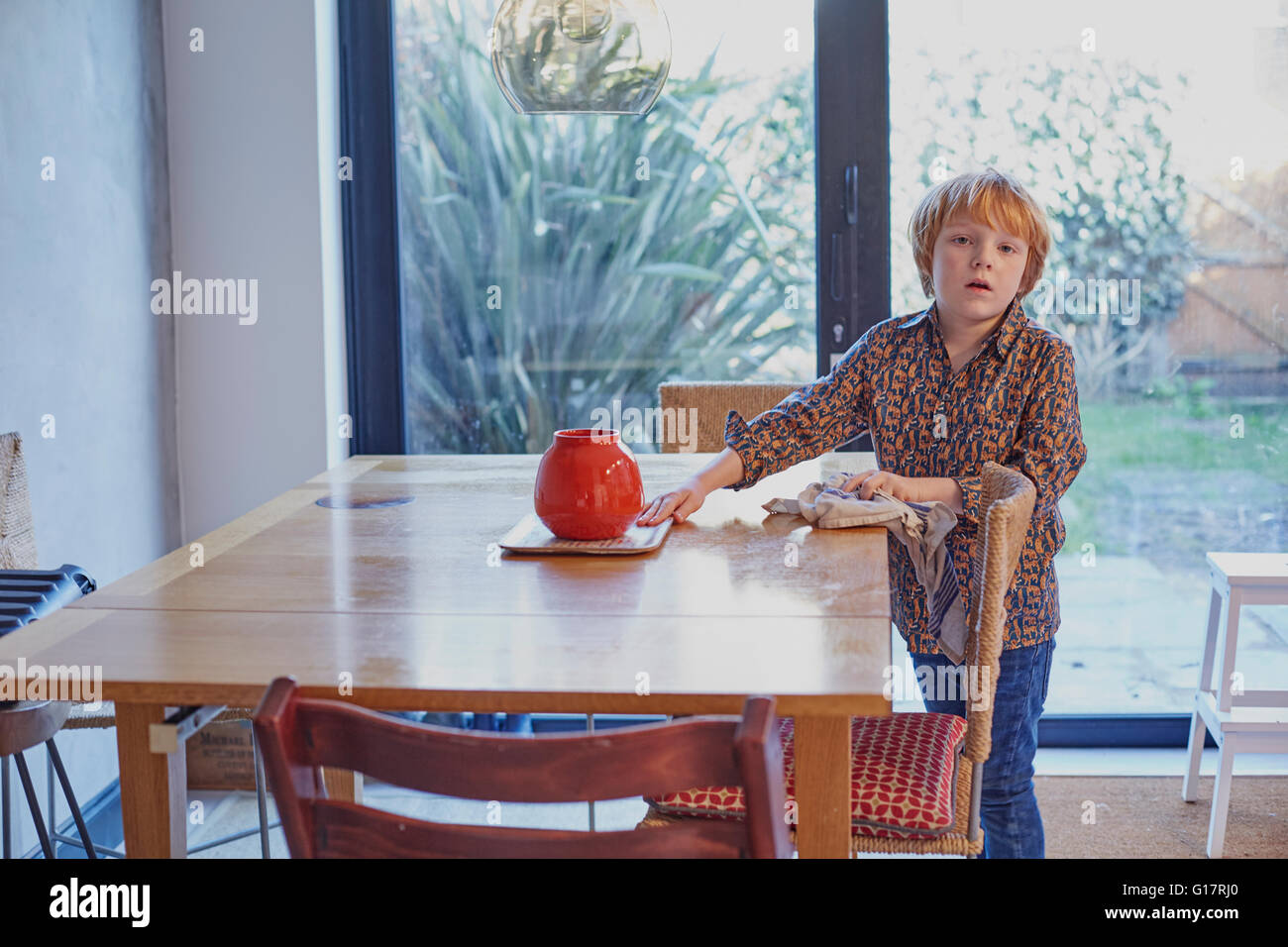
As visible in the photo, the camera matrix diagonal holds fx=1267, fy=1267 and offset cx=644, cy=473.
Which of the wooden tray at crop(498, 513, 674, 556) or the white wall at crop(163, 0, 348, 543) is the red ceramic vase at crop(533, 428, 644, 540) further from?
the white wall at crop(163, 0, 348, 543)

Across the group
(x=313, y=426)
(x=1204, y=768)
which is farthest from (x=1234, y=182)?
(x=313, y=426)

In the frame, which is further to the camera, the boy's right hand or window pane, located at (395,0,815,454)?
window pane, located at (395,0,815,454)

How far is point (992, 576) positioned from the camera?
146cm

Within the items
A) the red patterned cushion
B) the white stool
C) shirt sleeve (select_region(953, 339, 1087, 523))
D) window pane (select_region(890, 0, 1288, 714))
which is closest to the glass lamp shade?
shirt sleeve (select_region(953, 339, 1087, 523))

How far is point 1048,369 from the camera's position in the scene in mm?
1828

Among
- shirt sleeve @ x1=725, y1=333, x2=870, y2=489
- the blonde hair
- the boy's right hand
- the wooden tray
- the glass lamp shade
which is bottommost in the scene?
the wooden tray

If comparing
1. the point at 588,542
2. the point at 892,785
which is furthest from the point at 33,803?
the point at 892,785

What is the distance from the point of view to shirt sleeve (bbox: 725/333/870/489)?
193 cm

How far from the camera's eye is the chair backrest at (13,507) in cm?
207

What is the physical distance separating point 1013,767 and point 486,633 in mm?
922

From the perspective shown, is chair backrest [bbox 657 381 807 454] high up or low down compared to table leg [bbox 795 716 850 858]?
up

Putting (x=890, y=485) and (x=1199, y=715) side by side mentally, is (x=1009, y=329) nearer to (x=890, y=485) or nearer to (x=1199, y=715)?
(x=890, y=485)

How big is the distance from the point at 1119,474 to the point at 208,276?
2.22m

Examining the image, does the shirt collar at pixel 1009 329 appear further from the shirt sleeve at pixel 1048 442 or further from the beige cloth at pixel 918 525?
the beige cloth at pixel 918 525
